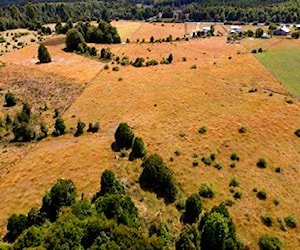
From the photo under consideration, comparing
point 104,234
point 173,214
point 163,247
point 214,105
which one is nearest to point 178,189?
point 173,214

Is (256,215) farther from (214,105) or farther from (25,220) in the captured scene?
(214,105)

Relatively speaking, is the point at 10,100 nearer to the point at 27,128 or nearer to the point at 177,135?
the point at 27,128

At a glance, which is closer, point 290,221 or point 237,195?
point 290,221

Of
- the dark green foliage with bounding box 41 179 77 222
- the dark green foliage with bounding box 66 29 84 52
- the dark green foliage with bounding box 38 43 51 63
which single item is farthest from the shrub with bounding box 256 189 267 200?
the dark green foliage with bounding box 66 29 84 52

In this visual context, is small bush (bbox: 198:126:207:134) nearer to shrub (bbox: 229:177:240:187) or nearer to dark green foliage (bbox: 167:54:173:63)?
shrub (bbox: 229:177:240:187)

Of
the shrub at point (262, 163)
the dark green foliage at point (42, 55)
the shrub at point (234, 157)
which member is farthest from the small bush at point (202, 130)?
the dark green foliage at point (42, 55)

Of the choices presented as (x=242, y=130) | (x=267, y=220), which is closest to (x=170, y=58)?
(x=242, y=130)
